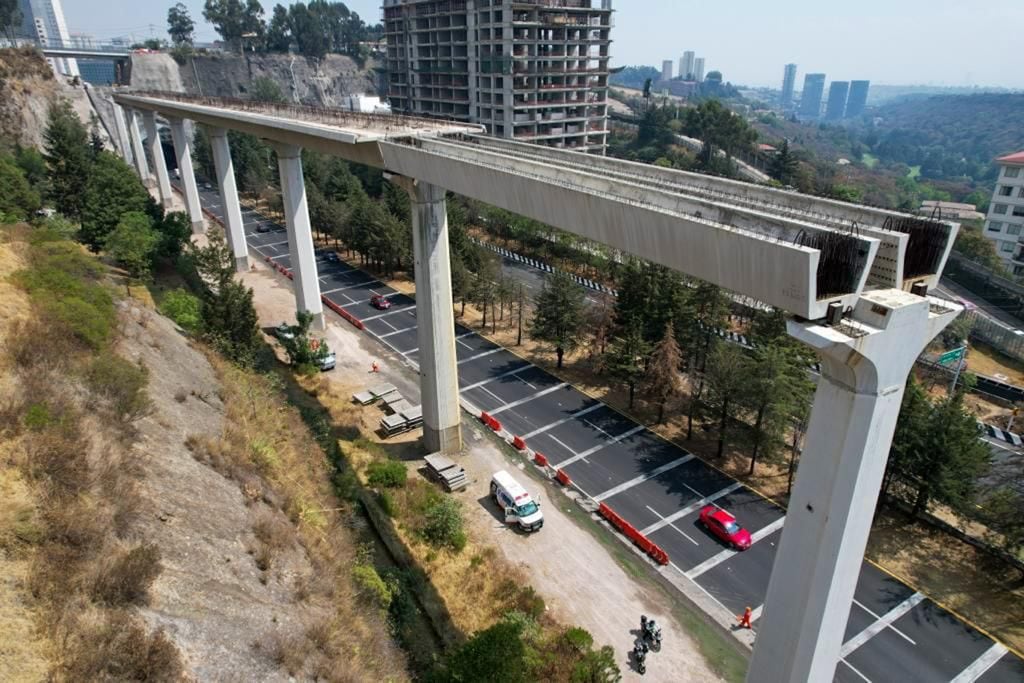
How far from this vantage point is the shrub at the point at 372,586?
19172 millimetres

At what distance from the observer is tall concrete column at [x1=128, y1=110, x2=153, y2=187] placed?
83.9 m

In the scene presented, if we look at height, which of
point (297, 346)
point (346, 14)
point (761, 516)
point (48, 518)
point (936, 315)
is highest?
point (346, 14)

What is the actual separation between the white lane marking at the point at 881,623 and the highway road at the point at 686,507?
0.04 meters

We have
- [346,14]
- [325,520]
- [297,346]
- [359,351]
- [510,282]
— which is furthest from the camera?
[346,14]

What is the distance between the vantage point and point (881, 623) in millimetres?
21062

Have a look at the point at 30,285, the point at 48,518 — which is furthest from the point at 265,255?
the point at 48,518

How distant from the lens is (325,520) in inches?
872

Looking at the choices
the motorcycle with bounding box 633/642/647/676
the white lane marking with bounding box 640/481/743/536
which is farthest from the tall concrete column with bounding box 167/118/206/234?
the motorcycle with bounding box 633/642/647/676

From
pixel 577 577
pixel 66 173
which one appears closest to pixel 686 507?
pixel 577 577

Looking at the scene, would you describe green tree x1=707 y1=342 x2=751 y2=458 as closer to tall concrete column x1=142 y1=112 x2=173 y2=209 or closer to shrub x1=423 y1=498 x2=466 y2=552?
shrub x1=423 y1=498 x2=466 y2=552

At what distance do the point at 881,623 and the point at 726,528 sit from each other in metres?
6.03

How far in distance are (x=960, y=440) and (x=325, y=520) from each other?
82.7 feet

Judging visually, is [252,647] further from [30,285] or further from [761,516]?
[761,516]

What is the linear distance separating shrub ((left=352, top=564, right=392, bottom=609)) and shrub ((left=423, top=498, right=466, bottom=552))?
401 cm
